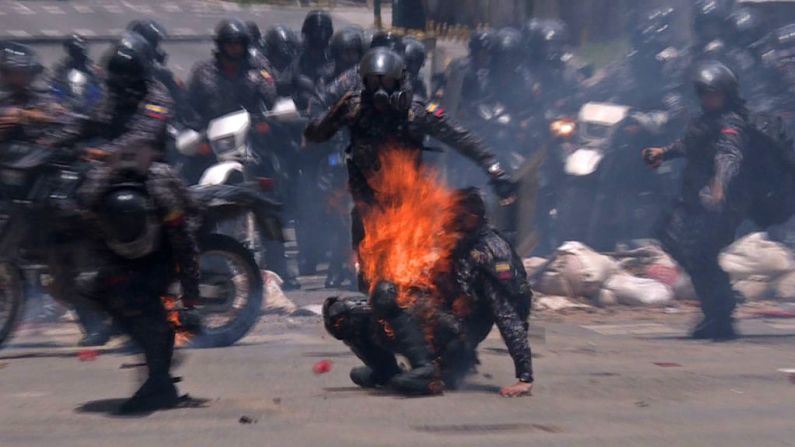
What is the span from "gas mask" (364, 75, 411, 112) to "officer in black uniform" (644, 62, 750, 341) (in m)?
3.32

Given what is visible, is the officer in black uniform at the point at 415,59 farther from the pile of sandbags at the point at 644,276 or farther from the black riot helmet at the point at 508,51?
the pile of sandbags at the point at 644,276

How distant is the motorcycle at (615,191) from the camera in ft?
43.5

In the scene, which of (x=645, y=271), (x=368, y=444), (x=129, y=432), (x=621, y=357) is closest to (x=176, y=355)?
Result: (x=129, y=432)

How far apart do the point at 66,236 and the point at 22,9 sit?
674 inches

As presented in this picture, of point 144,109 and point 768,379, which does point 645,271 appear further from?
point 144,109

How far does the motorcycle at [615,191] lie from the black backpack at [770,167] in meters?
3.42

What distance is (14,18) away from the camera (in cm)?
2314

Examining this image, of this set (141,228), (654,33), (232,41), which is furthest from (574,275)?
(654,33)

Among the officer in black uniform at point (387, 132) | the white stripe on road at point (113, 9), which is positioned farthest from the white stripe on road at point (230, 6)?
the officer in black uniform at point (387, 132)

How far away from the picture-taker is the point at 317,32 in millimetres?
12875

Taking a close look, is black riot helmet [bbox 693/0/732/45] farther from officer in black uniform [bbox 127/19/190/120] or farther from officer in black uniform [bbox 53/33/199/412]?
officer in black uniform [bbox 53/33/199/412]

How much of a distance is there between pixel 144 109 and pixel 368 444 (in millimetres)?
2081

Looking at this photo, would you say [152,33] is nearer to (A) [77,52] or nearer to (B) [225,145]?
(A) [77,52]

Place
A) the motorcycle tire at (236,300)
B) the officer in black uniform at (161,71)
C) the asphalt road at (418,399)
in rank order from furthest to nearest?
the officer in black uniform at (161,71), the motorcycle tire at (236,300), the asphalt road at (418,399)
